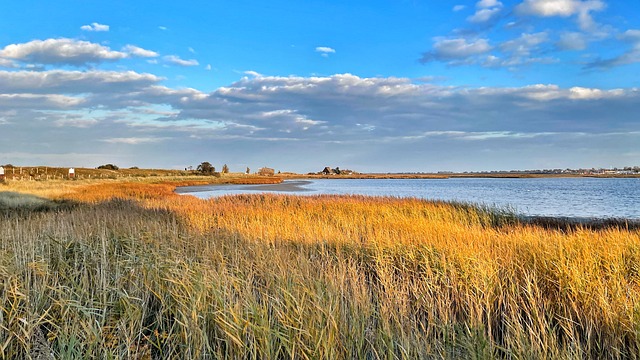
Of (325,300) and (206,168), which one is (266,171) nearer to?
(206,168)

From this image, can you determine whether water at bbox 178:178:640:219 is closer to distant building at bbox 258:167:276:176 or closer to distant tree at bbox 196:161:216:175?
distant tree at bbox 196:161:216:175

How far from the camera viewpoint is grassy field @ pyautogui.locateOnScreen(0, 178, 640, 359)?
3.67m

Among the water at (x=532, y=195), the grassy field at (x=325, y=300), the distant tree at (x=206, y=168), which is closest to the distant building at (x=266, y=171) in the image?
the distant tree at (x=206, y=168)

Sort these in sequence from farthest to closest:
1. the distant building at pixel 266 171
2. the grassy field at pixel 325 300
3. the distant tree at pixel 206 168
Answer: the distant building at pixel 266 171, the distant tree at pixel 206 168, the grassy field at pixel 325 300

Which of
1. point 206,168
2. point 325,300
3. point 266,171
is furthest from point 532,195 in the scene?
point 266,171

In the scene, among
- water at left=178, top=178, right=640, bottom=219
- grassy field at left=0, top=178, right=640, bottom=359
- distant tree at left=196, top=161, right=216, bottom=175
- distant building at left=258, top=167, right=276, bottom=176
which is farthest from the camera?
distant building at left=258, top=167, right=276, bottom=176

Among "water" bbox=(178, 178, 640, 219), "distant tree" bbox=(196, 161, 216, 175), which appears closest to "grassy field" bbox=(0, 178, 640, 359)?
"water" bbox=(178, 178, 640, 219)

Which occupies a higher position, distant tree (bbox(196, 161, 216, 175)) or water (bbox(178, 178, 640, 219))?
distant tree (bbox(196, 161, 216, 175))

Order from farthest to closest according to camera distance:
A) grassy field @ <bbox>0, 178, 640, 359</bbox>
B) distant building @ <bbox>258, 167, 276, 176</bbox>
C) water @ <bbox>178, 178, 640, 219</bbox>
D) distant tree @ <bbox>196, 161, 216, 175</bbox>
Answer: distant building @ <bbox>258, 167, 276, 176</bbox>
distant tree @ <bbox>196, 161, 216, 175</bbox>
water @ <bbox>178, 178, 640, 219</bbox>
grassy field @ <bbox>0, 178, 640, 359</bbox>

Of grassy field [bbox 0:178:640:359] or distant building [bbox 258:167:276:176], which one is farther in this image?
distant building [bbox 258:167:276:176]

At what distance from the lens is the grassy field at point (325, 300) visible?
3670 millimetres

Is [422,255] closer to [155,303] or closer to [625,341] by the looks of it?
[625,341]

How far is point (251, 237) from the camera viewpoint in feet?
29.0

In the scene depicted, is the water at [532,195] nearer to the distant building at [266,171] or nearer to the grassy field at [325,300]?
the grassy field at [325,300]
